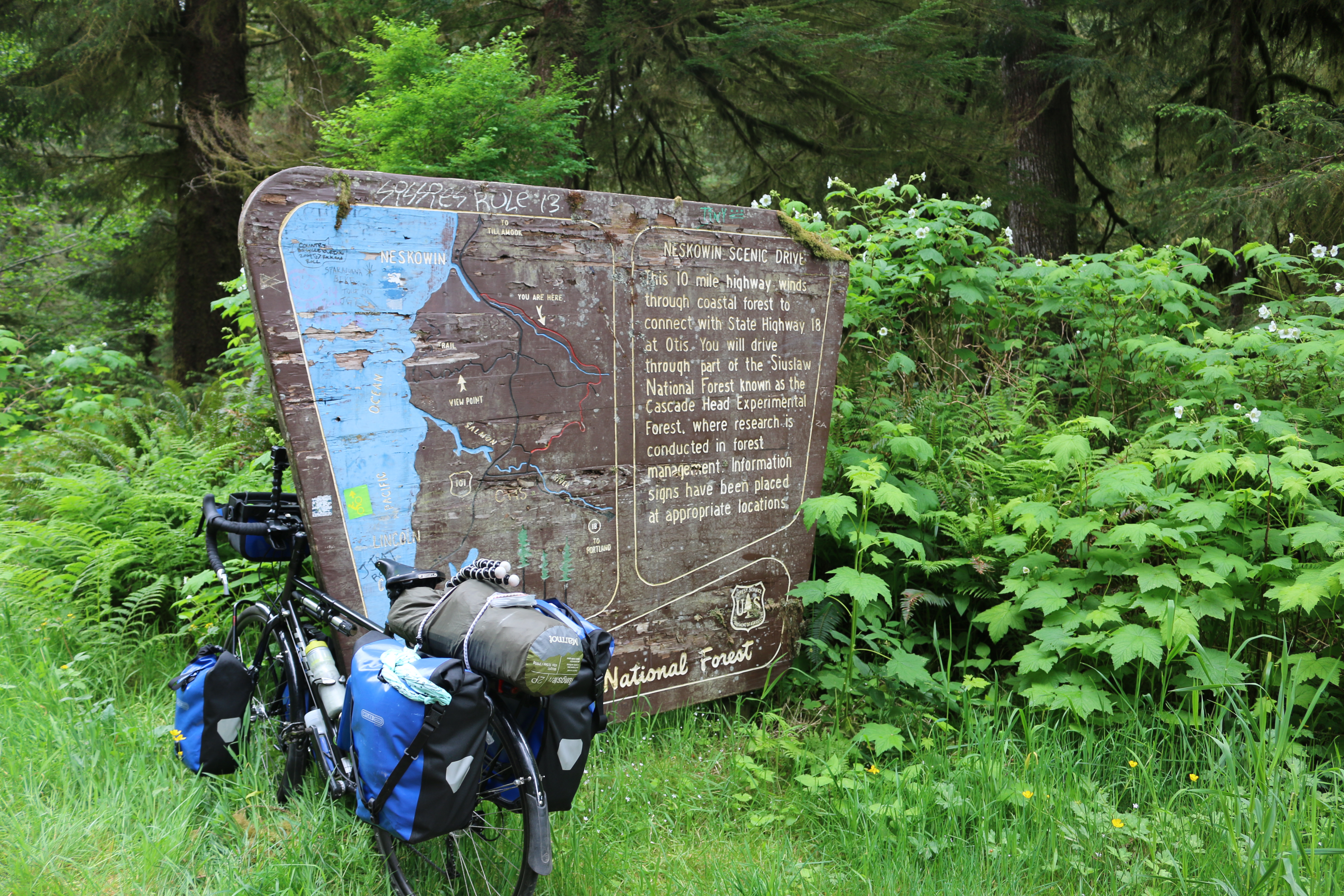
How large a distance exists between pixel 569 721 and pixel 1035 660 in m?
2.19

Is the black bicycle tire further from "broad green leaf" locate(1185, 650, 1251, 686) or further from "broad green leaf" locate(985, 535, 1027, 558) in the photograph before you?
"broad green leaf" locate(1185, 650, 1251, 686)

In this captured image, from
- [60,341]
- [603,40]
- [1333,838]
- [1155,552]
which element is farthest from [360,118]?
[60,341]

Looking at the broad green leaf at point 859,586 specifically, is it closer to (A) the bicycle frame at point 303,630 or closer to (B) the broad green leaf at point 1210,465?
(B) the broad green leaf at point 1210,465

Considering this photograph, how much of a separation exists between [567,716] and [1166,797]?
7.99 feet

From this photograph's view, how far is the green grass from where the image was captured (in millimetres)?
2438

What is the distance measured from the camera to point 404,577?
2.45 meters

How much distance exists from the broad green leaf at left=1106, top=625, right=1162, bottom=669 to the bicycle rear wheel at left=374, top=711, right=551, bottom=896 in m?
2.24

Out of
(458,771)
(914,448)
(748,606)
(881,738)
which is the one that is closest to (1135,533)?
(914,448)

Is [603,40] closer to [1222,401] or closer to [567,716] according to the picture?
[1222,401]

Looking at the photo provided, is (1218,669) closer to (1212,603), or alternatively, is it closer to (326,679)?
(1212,603)

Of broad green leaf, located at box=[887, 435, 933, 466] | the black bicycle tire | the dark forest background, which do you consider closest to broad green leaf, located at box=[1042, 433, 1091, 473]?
broad green leaf, located at box=[887, 435, 933, 466]

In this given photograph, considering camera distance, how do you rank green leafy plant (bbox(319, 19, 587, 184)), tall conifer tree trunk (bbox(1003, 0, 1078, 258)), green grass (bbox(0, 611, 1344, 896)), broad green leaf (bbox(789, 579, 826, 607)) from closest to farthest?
green grass (bbox(0, 611, 1344, 896)), broad green leaf (bbox(789, 579, 826, 607)), green leafy plant (bbox(319, 19, 587, 184)), tall conifer tree trunk (bbox(1003, 0, 1078, 258))

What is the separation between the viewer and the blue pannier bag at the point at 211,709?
107 inches

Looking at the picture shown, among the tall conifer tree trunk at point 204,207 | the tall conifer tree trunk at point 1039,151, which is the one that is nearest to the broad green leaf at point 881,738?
the tall conifer tree trunk at point 1039,151
